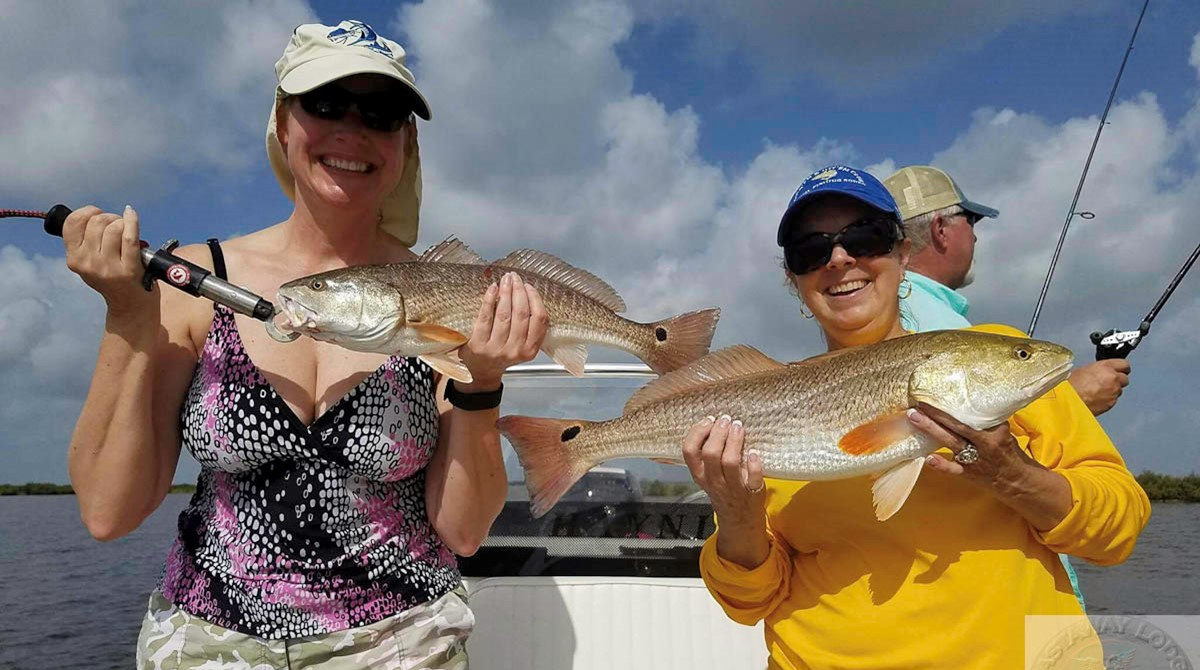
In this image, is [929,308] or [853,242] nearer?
[853,242]

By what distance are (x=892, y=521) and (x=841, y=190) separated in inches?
46.6

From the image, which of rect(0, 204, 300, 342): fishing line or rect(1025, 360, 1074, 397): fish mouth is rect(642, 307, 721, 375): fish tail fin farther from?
rect(0, 204, 300, 342): fishing line

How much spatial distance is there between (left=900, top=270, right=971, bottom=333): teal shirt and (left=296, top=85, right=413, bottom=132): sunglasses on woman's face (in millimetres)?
2624

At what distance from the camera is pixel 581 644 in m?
4.58

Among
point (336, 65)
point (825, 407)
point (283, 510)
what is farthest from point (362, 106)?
point (825, 407)

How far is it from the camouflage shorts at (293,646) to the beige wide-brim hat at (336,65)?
1656 mm

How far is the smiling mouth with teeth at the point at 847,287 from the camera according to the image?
9.69 feet

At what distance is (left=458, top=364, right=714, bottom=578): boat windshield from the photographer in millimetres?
5062

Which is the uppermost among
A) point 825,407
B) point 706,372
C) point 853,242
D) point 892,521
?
point 853,242

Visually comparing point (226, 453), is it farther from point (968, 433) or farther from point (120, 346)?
point (968, 433)

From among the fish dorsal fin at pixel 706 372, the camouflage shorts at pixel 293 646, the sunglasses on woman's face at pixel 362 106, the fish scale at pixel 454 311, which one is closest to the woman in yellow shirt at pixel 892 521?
the fish dorsal fin at pixel 706 372

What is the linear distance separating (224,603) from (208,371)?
786 mm

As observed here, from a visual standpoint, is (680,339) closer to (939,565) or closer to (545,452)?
(545,452)

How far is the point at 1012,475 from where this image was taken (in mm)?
2365
